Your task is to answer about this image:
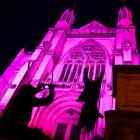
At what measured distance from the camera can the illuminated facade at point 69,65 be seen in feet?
42.5

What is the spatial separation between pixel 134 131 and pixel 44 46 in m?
12.6

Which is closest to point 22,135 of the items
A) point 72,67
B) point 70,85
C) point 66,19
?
point 70,85

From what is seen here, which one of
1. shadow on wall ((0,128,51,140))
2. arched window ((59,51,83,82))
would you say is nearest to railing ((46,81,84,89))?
arched window ((59,51,83,82))

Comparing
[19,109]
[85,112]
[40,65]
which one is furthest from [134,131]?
[40,65]

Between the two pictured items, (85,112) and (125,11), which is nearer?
(85,112)

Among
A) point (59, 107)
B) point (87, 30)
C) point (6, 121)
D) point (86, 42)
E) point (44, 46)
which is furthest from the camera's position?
point (87, 30)

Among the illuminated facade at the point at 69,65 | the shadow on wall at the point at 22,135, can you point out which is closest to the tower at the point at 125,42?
the illuminated facade at the point at 69,65

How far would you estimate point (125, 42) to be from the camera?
16156 mm

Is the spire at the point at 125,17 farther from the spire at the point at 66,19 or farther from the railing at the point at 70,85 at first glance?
the railing at the point at 70,85

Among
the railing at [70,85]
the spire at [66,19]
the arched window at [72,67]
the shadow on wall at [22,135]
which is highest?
the spire at [66,19]

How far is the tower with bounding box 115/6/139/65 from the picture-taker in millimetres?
14628

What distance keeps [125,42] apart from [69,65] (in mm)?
4639

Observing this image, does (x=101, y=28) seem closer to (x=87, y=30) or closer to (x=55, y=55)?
(x=87, y=30)

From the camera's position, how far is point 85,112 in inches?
214
